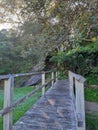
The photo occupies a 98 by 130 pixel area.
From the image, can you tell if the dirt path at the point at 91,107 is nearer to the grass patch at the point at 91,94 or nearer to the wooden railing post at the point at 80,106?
the grass patch at the point at 91,94

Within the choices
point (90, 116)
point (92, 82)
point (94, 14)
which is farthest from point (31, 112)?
point (92, 82)

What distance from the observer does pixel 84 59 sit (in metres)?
9.63

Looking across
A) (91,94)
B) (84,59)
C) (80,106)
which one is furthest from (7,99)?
(84,59)

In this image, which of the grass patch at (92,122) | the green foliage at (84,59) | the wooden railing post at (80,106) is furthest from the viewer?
the green foliage at (84,59)

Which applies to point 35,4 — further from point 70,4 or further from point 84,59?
point 84,59

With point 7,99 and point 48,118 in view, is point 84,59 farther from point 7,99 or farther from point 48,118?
point 7,99

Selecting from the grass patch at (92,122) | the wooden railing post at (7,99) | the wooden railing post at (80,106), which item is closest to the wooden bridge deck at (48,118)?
the wooden railing post at (7,99)

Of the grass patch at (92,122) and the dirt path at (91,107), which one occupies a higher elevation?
the dirt path at (91,107)

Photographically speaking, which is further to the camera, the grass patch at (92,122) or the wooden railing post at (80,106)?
the grass patch at (92,122)

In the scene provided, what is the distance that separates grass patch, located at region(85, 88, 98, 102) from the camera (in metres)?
7.36

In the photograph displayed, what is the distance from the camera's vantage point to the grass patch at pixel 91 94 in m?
7.36

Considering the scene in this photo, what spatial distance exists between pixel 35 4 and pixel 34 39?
25.2 ft

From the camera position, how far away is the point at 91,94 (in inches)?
310

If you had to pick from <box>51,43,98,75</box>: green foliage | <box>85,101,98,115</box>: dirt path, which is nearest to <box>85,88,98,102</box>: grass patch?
<box>85,101,98,115</box>: dirt path
